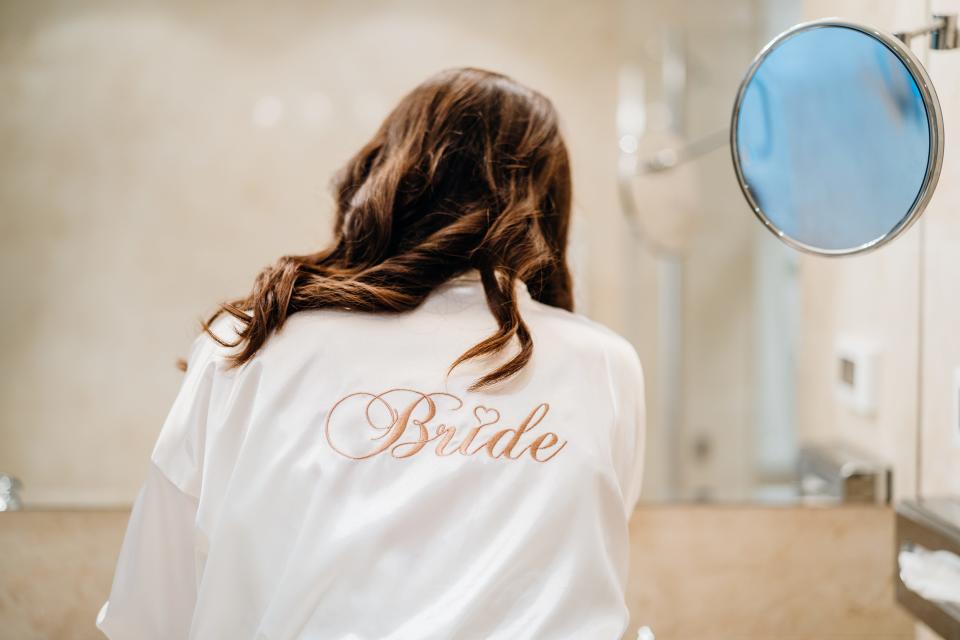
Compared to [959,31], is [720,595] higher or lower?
lower

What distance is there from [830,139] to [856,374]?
0.43m

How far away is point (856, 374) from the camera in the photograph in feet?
3.90

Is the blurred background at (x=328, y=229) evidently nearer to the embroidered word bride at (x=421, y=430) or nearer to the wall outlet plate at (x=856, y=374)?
the wall outlet plate at (x=856, y=374)

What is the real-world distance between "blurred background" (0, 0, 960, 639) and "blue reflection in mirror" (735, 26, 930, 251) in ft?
0.78

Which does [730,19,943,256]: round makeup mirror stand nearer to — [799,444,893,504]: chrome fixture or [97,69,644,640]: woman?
[97,69,644,640]: woman

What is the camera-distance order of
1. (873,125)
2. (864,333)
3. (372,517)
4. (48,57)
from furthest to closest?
(864,333), (48,57), (873,125), (372,517)

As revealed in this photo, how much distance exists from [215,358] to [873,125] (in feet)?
2.41

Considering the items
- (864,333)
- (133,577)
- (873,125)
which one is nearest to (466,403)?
(133,577)

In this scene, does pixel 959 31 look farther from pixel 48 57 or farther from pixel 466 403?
pixel 48 57

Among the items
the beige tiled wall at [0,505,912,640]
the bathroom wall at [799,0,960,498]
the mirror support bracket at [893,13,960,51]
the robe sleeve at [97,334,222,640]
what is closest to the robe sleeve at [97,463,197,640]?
the robe sleeve at [97,334,222,640]

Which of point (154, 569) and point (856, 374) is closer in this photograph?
point (154, 569)

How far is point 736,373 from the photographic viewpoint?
1.16 meters

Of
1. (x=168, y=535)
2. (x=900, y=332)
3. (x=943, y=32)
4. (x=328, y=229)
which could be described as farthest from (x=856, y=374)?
(x=168, y=535)

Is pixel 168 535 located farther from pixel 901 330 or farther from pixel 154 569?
pixel 901 330
